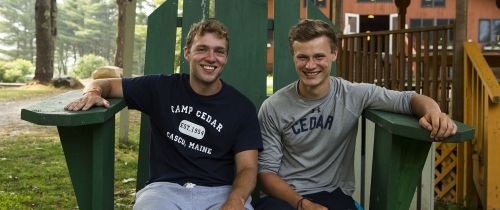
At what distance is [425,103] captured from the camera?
5.77 feet

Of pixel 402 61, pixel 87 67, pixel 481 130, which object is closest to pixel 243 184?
pixel 481 130

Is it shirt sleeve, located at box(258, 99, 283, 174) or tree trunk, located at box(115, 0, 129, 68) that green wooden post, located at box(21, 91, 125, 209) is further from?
tree trunk, located at box(115, 0, 129, 68)

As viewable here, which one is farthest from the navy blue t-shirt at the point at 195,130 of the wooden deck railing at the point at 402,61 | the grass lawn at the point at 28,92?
the grass lawn at the point at 28,92

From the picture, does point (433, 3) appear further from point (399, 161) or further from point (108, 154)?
point (108, 154)

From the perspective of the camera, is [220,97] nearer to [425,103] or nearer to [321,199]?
[321,199]

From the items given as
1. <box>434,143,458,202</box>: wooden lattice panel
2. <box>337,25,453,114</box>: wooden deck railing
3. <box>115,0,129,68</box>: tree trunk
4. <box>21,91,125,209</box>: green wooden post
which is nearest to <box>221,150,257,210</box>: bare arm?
<box>21,91,125,209</box>: green wooden post

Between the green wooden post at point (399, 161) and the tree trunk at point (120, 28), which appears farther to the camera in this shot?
the tree trunk at point (120, 28)

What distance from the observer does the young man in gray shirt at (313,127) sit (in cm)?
193

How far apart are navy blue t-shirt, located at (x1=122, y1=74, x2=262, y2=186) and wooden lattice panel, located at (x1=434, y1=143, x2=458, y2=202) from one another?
285cm

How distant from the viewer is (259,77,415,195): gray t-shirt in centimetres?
198

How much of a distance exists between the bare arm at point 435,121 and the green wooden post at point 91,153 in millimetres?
958

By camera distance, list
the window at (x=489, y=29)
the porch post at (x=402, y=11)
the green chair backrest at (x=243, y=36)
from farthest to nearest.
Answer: the window at (x=489, y=29), the porch post at (x=402, y=11), the green chair backrest at (x=243, y=36)

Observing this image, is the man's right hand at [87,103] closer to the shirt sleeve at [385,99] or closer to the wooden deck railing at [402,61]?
the shirt sleeve at [385,99]

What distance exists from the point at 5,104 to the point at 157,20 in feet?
30.7
